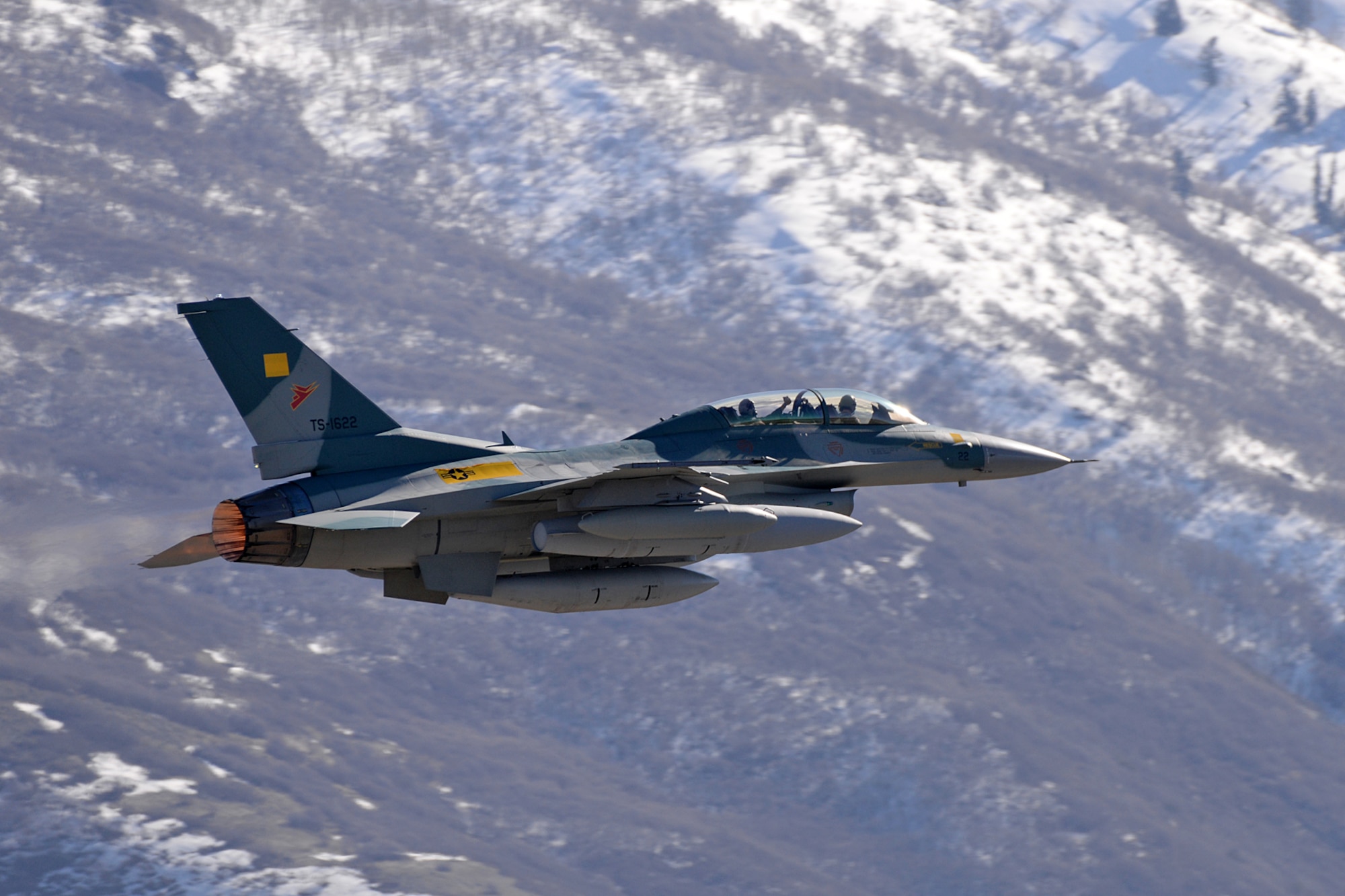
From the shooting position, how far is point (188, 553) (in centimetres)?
3375

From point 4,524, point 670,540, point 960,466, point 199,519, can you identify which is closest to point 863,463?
point 960,466

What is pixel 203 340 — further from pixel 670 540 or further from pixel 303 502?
pixel 670 540

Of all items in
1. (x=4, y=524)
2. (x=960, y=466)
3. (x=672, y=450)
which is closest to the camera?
(x=672, y=450)

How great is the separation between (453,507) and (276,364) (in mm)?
4057

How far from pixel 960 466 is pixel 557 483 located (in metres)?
9.25

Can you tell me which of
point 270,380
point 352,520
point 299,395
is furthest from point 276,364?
point 352,520

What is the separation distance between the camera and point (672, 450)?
36.5m

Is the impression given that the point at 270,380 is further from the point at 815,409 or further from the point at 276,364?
the point at 815,409

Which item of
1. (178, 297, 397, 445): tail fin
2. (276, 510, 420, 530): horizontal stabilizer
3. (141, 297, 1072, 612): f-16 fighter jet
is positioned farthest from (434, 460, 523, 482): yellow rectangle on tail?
(276, 510, 420, 530): horizontal stabilizer

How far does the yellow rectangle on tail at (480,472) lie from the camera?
3419 centimetres

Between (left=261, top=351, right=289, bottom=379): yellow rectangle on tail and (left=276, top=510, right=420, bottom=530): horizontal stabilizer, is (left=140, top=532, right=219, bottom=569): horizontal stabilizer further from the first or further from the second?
(left=261, top=351, right=289, bottom=379): yellow rectangle on tail

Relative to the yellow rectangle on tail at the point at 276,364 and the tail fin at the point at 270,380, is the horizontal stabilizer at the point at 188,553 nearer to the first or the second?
the tail fin at the point at 270,380

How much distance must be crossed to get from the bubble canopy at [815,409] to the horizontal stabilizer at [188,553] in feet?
32.4

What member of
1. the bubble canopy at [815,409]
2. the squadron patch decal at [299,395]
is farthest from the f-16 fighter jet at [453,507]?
the bubble canopy at [815,409]
